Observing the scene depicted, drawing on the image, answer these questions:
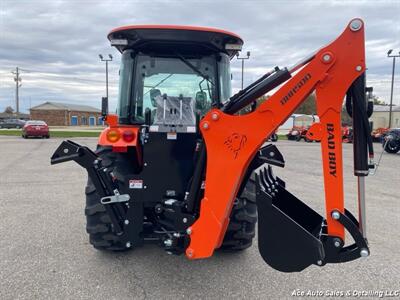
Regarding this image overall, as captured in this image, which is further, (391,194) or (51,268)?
(391,194)

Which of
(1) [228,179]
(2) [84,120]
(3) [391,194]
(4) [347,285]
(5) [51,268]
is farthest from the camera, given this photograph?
(2) [84,120]

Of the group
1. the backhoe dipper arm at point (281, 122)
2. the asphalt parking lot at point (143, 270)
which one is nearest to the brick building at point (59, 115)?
the asphalt parking lot at point (143, 270)

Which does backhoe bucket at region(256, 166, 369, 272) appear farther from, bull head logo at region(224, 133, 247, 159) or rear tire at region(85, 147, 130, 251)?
rear tire at region(85, 147, 130, 251)

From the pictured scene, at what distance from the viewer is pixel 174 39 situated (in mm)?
3467

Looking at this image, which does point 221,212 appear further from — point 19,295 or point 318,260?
point 19,295

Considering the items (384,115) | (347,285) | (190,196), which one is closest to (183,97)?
(190,196)

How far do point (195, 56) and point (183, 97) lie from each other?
46 centimetres

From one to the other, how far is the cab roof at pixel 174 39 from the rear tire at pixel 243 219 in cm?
142

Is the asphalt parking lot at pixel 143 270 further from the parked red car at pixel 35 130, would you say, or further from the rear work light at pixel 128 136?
the parked red car at pixel 35 130

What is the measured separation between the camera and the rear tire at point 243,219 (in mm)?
3492

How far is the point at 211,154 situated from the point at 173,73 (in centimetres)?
140

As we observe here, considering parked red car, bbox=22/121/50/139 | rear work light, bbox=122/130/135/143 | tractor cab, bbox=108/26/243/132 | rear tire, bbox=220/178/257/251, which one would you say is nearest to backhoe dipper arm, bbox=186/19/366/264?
rear tire, bbox=220/178/257/251

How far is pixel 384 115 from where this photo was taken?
52.8 m

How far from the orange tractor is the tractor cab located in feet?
0.04
